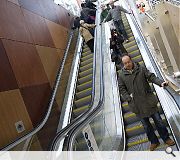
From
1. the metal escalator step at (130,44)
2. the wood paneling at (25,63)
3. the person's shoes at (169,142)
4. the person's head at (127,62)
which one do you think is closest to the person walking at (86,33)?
the metal escalator step at (130,44)

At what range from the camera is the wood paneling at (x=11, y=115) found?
19.3 ft

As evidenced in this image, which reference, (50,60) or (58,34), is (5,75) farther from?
(58,34)

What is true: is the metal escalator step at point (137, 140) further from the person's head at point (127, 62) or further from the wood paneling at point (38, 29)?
the wood paneling at point (38, 29)

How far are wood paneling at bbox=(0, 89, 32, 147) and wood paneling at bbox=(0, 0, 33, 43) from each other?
4.78 ft

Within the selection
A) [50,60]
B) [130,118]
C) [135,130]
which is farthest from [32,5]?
[135,130]

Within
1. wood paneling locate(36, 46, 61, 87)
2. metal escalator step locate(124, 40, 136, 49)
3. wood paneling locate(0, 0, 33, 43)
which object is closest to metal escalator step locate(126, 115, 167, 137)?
wood paneling locate(0, 0, 33, 43)

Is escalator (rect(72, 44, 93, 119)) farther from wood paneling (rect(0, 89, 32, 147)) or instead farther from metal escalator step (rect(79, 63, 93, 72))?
wood paneling (rect(0, 89, 32, 147))

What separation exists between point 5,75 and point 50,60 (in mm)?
3312

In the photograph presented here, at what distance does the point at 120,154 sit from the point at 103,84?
140 cm

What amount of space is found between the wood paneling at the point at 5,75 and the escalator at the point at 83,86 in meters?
1.67

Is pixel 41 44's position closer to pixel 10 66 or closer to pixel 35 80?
pixel 35 80

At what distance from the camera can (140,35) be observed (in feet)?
→ 30.6

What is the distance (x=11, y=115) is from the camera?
6.28 m

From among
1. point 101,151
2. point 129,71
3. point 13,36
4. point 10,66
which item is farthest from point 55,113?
point 129,71
